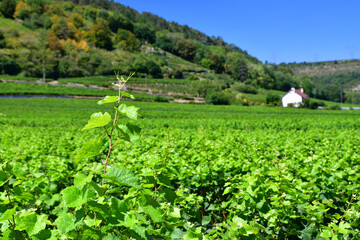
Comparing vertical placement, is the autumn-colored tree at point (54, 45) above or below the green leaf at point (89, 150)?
above

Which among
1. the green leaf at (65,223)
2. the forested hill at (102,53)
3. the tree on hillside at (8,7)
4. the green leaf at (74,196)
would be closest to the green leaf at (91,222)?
the green leaf at (65,223)

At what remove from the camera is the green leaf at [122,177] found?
1.22m

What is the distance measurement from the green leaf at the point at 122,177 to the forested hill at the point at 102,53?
62.1m

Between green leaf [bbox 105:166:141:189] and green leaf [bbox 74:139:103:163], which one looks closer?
green leaf [bbox 105:166:141:189]

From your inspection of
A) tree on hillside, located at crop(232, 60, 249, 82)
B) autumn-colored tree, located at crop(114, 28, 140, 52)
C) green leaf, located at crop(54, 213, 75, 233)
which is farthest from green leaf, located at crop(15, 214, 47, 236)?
tree on hillside, located at crop(232, 60, 249, 82)

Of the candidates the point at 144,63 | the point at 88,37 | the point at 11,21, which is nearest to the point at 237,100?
the point at 144,63

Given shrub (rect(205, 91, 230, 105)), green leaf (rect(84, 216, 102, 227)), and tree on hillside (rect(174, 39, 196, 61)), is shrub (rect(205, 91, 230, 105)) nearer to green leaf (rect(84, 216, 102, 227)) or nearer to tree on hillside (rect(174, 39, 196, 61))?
green leaf (rect(84, 216, 102, 227))

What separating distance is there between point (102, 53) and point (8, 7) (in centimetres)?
4893

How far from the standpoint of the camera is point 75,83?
7069 centimetres

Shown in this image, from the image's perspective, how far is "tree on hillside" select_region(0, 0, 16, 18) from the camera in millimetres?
103125

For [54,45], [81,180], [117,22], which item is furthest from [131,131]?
[117,22]

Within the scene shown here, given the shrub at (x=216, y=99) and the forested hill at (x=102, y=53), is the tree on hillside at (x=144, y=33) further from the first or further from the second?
the shrub at (x=216, y=99)

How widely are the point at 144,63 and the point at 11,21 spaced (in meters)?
60.6

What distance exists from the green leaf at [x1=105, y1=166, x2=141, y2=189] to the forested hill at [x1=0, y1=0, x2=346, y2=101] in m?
62.1
